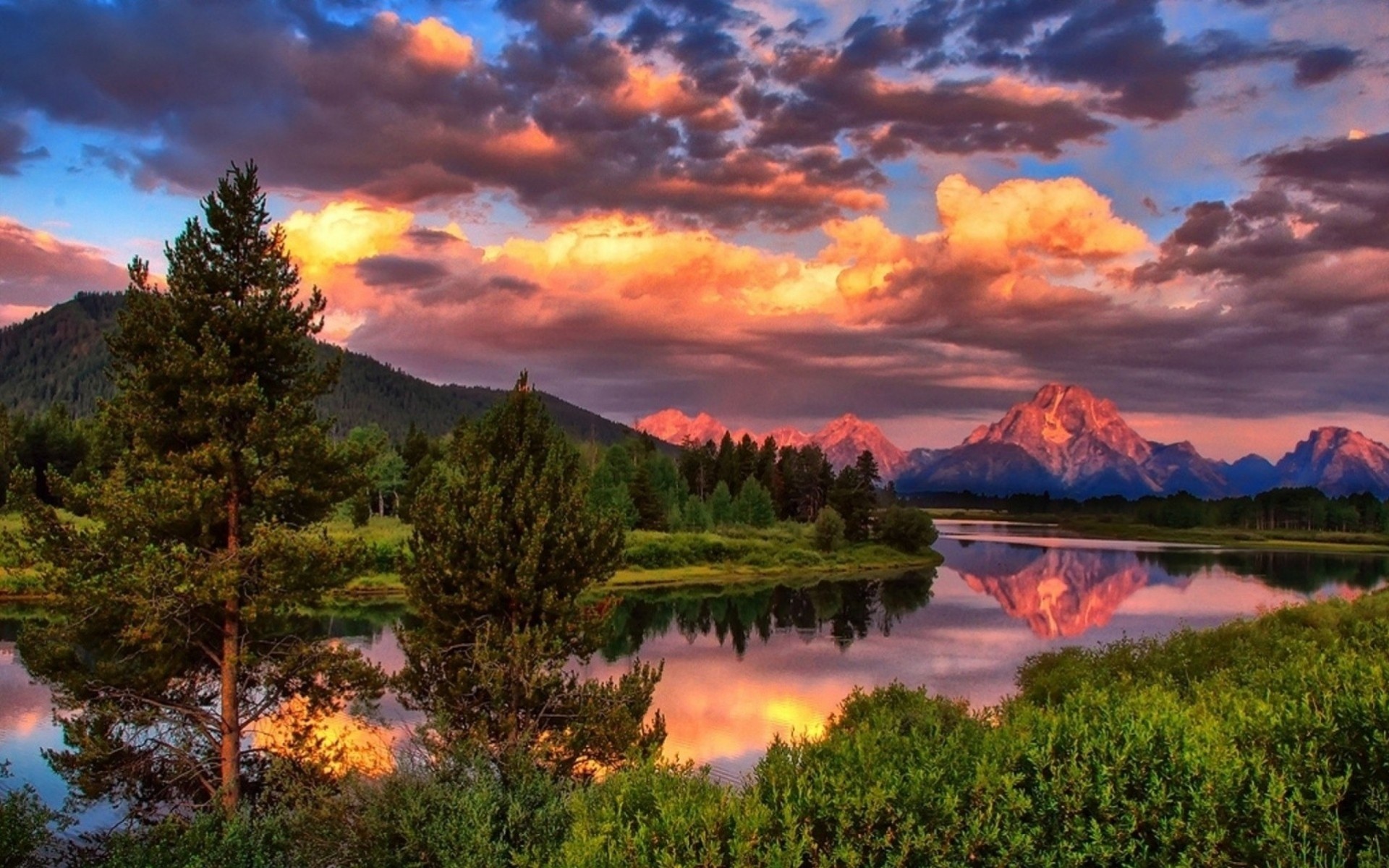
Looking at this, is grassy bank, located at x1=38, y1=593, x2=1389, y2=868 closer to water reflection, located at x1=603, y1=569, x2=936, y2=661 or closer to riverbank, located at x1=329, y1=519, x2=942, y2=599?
water reflection, located at x1=603, y1=569, x2=936, y2=661

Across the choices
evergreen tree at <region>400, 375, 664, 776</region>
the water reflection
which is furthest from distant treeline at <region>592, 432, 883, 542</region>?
evergreen tree at <region>400, 375, 664, 776</region>

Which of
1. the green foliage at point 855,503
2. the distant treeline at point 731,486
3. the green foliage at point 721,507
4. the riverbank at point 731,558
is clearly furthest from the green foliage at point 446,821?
the green foliage at point 855,503

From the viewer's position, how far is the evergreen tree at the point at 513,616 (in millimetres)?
24906

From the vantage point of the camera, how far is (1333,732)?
10109mm

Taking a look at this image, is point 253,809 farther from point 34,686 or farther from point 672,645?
point 672,645

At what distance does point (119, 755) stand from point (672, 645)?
44773 mm

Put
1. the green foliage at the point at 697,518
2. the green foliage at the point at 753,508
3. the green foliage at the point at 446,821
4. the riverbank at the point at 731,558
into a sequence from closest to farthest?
the green foliage at the point at 446,821 → the riverbank at the point at 731,558 → the green foliage at the point at 697,518 → the green foliage at the point at 753,508

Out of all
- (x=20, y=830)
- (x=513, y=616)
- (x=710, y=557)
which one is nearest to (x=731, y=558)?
(x=710, y=557)

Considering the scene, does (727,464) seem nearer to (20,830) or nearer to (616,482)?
(616,482)

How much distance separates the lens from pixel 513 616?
25.8 metres

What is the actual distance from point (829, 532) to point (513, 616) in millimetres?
110670

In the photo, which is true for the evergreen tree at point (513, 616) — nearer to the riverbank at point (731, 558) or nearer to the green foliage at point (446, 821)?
the green foliage at point (446, 821)

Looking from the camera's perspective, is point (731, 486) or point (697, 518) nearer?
point (697, 518)

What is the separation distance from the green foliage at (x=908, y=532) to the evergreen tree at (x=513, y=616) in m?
117
